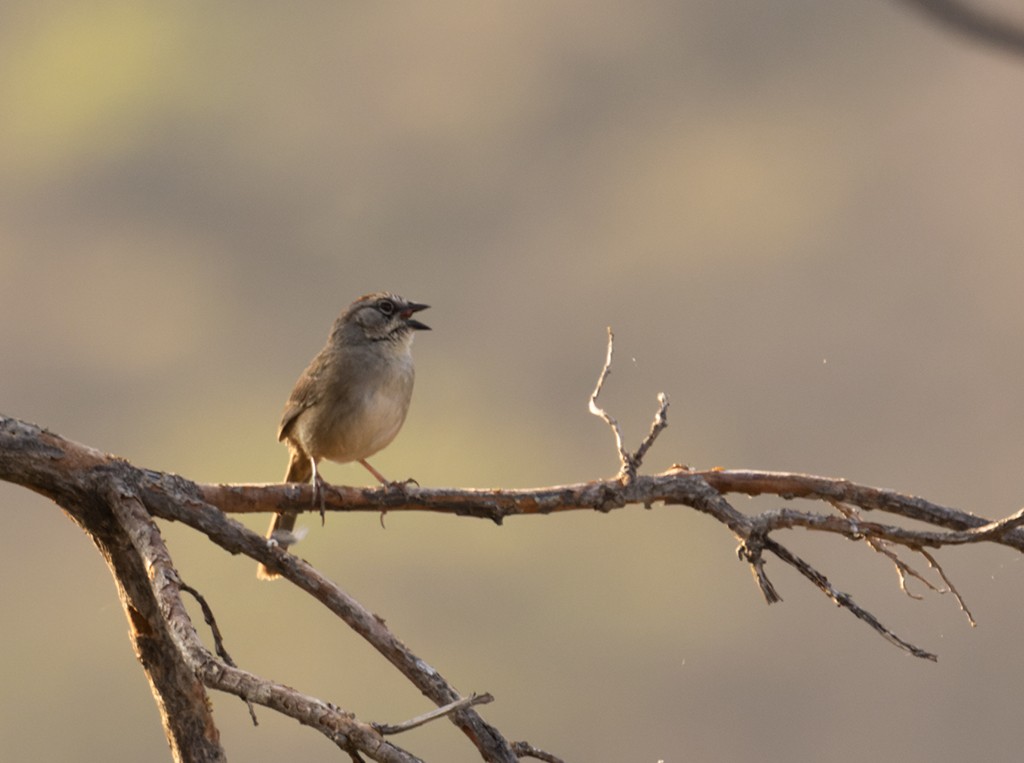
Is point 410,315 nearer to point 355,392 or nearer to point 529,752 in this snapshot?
point 355,392

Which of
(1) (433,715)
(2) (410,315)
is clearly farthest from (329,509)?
(2) (410,315)

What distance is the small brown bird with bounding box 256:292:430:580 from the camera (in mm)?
6441

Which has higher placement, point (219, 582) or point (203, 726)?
point (219, 582)

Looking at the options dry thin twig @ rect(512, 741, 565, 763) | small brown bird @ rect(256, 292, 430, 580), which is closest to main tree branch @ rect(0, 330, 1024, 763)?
dry thin twig @ rect(512, 741, 565, 763)

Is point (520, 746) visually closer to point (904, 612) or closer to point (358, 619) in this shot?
point (358, 619)

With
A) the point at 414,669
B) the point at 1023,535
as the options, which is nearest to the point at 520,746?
the point at 414,669

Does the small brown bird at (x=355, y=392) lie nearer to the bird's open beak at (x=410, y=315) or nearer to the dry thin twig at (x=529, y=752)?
the bird's open beak at (x=410, y=315)

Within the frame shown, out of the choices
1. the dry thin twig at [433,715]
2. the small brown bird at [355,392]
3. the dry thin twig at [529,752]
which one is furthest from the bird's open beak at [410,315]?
the dry thin twig at [433,715]

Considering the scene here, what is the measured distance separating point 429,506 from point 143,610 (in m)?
0.93

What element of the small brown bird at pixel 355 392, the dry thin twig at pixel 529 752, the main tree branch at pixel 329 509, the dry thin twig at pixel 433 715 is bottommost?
the dry thin twig at pixel 433 715

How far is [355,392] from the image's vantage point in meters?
6.47

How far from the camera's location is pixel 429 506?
4.41 m

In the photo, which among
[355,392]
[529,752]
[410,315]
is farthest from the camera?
[410,315]

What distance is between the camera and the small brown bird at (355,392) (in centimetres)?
644
